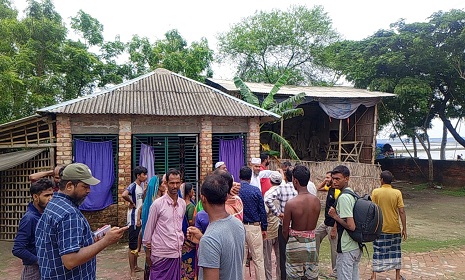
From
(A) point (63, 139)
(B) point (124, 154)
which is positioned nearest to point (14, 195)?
(A) point (63, 139)

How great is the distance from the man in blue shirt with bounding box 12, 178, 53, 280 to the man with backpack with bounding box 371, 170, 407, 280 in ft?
15.3

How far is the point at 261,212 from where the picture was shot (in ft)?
15.9

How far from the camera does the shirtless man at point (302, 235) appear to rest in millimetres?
4309

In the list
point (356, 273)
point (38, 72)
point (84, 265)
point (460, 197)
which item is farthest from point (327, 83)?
point (84, 265)

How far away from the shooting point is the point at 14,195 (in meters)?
8.91

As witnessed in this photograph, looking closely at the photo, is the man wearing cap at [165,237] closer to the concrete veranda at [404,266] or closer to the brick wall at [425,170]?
the concrete veranda at [404,266]

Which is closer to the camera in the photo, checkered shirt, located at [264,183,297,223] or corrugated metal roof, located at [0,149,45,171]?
checkered shirt, located at [264,183,297,223]

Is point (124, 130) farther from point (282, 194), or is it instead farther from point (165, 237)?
point (165, 237)

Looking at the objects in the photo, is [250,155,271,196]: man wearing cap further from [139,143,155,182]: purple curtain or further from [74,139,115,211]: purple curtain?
[74,139,115,211]: purple curtain

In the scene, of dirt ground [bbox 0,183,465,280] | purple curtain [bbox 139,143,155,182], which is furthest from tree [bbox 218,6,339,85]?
purple curtain [bbox 139,143,155,182]

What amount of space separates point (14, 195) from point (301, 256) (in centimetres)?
764

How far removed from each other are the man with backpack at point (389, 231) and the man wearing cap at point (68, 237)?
444 centimetres

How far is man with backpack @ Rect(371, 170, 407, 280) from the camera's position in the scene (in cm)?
563

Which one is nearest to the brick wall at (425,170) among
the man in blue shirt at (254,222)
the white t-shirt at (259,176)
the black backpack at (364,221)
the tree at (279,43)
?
the tree at (279,43)
